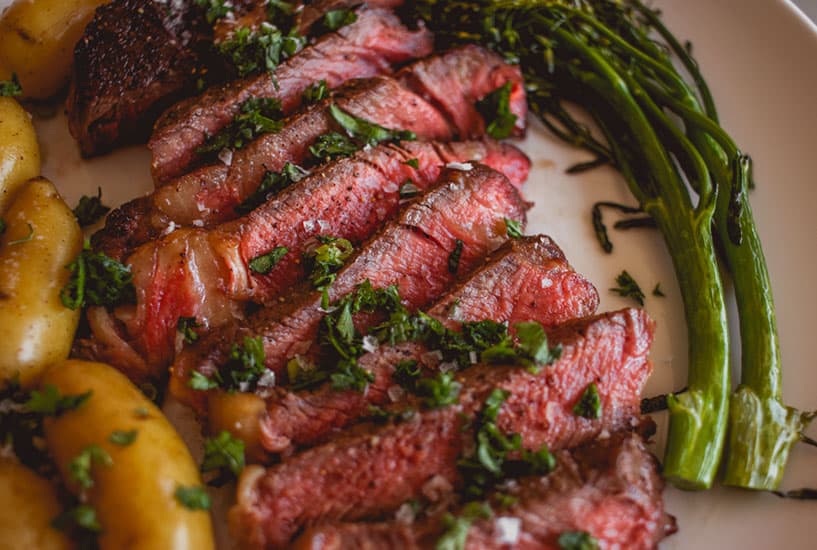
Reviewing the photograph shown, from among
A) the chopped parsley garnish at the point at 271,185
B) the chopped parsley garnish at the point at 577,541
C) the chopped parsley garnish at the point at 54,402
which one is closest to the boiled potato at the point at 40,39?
the chopped parsley garnish at the point at 271,185

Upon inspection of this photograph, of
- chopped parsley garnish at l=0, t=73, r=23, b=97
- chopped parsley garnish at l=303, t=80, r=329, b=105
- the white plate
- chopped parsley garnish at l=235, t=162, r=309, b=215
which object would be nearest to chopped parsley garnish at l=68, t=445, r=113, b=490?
chopped parsley garnish at l=235, t=162, r=309, b=215

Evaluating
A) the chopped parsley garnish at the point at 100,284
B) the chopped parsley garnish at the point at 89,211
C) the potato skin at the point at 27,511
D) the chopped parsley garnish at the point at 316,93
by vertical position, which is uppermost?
the chopped parsley garnish at the point at 316,93

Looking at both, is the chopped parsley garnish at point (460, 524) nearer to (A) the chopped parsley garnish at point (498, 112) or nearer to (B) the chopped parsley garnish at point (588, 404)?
(B) the chopped parsley garnish at point (588, 404)

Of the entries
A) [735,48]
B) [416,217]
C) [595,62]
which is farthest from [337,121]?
[735,48]

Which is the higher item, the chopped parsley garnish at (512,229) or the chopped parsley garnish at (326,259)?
the chopped parsley garnish at (512,229)

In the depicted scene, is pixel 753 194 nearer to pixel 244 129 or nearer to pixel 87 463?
pixel 244 129

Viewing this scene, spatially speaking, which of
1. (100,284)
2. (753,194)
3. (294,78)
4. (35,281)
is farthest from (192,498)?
(753,194)
